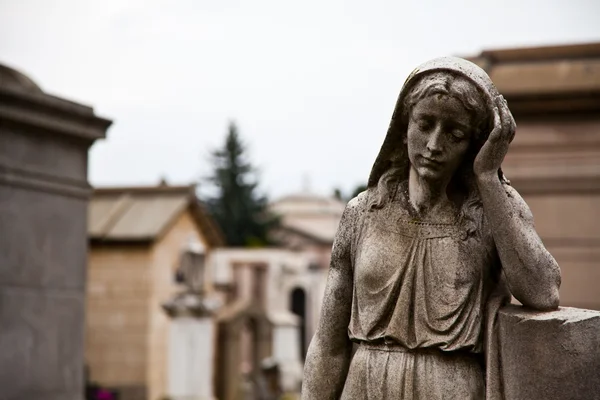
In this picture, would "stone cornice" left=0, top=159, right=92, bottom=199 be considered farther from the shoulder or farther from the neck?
the shoulder

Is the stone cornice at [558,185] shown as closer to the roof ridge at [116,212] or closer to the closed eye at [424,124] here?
the closed eye at [424,124]

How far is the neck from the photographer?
3955 millimetres

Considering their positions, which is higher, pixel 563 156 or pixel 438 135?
pixel 563 156

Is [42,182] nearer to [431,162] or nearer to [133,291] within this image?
[431,162]

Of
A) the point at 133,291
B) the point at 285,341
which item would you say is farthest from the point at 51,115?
the point at 285,341

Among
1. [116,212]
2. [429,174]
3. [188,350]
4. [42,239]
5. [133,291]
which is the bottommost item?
[188,350]

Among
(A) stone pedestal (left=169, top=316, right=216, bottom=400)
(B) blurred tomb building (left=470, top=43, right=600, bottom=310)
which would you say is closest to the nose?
(B) blurred tomb building (left=470, top=43, right=600, bottom=310)

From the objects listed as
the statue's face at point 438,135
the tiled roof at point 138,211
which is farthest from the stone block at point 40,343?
the tiled roof at point 138,211

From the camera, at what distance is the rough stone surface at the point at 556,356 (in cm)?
362

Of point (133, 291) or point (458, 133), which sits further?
point (133, 291)

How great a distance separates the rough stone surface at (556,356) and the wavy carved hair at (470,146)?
443mm

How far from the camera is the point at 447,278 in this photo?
3857 mm

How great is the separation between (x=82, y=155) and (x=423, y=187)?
5253 mm

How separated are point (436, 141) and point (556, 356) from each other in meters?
0.84
